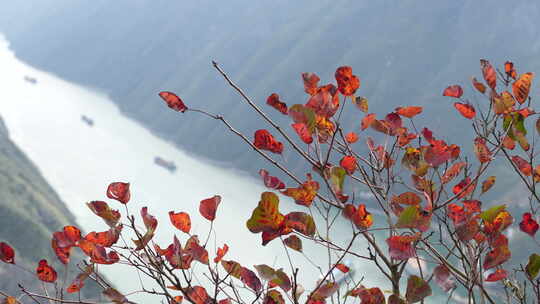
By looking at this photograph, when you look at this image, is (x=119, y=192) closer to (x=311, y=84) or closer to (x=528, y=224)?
(x=311, y=84)

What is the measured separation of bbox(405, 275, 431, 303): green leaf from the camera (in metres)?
1.96

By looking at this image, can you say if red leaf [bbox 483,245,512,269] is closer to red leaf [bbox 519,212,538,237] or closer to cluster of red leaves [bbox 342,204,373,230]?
red leaf [bbox 519,212,538,237]

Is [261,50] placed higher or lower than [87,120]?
higher

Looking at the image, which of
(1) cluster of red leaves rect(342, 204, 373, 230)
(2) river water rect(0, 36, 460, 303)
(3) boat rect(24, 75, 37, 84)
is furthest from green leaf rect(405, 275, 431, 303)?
(3) boat rect(24, 75, 37, 84)

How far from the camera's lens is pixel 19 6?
137 meters

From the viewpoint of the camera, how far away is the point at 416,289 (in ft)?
6.48

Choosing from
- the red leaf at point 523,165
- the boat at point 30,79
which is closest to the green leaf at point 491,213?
the red leaf at point 523,165

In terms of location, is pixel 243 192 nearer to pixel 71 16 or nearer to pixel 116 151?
pixel 116 151

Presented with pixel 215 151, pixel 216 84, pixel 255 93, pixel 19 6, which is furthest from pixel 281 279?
pixel 19 6

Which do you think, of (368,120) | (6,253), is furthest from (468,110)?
(6,253)

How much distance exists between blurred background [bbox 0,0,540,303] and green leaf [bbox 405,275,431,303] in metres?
27.6

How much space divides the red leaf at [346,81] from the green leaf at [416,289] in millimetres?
731

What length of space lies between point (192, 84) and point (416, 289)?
88300 mm

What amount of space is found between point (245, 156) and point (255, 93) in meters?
20.3
